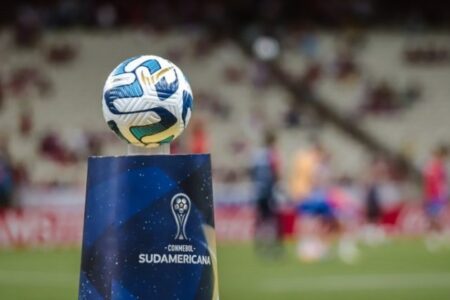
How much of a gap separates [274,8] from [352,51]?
249 cm

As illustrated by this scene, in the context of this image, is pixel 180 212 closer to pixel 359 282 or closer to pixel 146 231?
pixel 146 231

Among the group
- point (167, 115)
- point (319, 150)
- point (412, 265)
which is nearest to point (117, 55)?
point (319, 150)

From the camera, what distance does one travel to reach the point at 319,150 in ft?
73.5

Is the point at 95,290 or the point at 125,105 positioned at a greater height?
the point at 125,105

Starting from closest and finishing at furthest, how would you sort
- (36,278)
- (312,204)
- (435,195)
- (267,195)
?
(36,278)
(267,195)
(312,204)
(435,195)

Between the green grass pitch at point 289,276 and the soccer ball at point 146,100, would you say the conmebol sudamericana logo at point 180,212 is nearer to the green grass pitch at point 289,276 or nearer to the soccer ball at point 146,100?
the soccer ball at point 146,100

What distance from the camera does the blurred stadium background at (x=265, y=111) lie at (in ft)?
74.0

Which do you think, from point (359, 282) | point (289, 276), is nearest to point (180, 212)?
point (359, 282)

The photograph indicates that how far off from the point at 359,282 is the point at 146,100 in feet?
30.4

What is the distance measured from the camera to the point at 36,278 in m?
15.5

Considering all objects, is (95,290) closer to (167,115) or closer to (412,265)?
(167,115)

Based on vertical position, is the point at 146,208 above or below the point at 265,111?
below

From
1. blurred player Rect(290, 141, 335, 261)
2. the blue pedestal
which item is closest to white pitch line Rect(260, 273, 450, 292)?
blurred player Rect(290, 141, 335, 261)

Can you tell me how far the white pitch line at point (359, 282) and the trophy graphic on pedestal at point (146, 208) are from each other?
7.85 m
